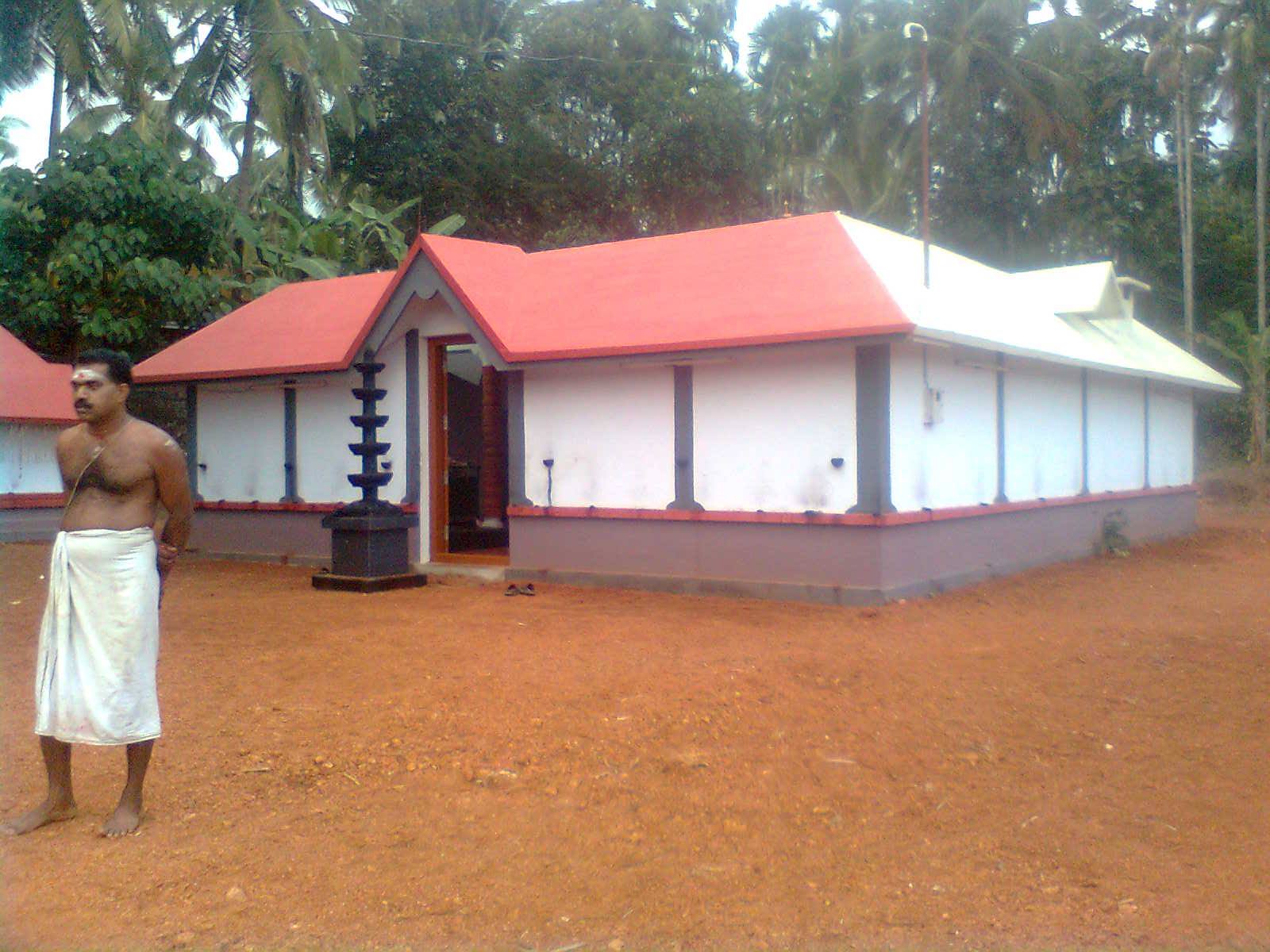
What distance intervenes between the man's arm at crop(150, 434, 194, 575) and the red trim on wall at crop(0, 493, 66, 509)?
1426 cm

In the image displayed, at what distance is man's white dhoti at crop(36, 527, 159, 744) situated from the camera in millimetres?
4688

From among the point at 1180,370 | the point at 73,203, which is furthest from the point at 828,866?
the point at 73,203

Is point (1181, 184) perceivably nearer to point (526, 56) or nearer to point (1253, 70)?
point (1253, 70)

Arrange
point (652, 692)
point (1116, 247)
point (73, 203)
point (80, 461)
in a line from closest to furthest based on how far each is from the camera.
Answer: point (80, 461) → point (652, 692) → point (73, 203) → point (1116, 247)

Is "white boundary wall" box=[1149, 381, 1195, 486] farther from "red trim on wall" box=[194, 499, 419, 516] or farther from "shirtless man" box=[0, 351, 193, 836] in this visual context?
"shirtless man" box=[0, 351, 193, 836]

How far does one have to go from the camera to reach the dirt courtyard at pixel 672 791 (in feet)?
13.4

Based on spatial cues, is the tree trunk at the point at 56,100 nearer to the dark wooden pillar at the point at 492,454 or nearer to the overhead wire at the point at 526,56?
the overhead wire at the point at 526,56

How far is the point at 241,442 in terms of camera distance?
52.1 feet

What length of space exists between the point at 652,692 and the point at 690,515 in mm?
4597

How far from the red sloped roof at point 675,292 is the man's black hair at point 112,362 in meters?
6.73

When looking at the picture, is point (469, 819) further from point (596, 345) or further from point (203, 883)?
point (596, 345)

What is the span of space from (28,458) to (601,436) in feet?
35.4

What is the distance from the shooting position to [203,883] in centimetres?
434

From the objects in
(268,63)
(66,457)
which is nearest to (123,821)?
(66,457)
